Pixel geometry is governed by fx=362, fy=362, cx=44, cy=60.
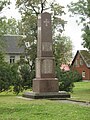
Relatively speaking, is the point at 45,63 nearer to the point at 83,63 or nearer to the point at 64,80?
the point at 64,80

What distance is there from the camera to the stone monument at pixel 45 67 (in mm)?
23984

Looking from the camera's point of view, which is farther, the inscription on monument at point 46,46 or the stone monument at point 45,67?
the inscription on monument at point 46,46

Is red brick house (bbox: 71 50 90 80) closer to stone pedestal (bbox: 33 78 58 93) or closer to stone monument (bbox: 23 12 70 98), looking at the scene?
stone monument (bbox: 23 12 70 98)

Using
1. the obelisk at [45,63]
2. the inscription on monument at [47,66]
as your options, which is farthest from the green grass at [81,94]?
the inscription on monument at [47,66]

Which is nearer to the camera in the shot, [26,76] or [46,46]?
[46,46]

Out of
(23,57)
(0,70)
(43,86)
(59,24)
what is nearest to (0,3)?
(0,70)

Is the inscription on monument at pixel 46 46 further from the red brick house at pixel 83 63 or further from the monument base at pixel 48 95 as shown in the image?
the red brick house at pixel 83 63

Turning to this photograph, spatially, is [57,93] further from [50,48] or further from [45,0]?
[45,0]

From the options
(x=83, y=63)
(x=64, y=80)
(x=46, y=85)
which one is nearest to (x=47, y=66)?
(x=46, y=85)

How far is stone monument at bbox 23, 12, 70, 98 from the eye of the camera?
23984 mm

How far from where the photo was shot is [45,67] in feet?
80.3

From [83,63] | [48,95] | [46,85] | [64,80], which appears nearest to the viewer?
[48,95]

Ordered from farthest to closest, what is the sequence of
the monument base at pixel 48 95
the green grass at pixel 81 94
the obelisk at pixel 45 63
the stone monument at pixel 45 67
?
the green grass at pixel 81 94 < the obelisk at pixel 45 63 < the stone monument at pixel 45 67 < the monument base at pixel 48 95

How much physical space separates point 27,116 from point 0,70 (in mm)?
16255
